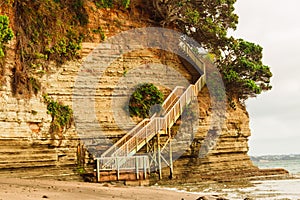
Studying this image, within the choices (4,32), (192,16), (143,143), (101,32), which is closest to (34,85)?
(4,32)

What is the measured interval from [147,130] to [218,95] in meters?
7.61

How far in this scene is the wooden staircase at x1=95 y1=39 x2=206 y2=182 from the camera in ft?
61.2

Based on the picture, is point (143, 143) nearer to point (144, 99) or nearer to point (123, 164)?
point (123, 164)

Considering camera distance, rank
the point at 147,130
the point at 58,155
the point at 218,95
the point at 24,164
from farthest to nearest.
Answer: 1. the point at 218,95
2. the point at 147,130
3. the point at 58,155
4. the point at 24,164

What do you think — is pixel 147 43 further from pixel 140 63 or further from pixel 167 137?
pixel 167 137

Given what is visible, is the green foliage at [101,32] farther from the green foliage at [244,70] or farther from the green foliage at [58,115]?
the green foliage at [244,70]

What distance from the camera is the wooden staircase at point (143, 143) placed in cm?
1864

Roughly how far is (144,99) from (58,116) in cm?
548

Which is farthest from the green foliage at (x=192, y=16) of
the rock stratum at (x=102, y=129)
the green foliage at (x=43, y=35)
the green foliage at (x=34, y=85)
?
the green foliage at (x=34, y=85)

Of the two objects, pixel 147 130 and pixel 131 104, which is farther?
pixel 131 104

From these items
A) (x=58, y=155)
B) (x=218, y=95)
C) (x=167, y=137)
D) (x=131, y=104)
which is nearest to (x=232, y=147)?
(x=218, y=95)

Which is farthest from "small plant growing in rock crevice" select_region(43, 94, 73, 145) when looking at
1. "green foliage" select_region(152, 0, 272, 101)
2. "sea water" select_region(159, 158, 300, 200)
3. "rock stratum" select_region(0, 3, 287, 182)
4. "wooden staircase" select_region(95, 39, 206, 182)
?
"green foliage" select_region(152, 0, 272, 101)

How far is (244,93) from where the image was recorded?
28656 millimetres

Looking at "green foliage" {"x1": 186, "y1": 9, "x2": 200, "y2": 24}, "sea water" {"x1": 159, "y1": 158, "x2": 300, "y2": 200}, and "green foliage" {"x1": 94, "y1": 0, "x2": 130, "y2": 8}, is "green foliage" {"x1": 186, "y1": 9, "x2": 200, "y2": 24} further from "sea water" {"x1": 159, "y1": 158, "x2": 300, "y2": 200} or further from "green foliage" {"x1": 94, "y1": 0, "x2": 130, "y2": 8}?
"sea water" {"x1": 159, "y1": 158, "x2": 300, "y2": 200}
